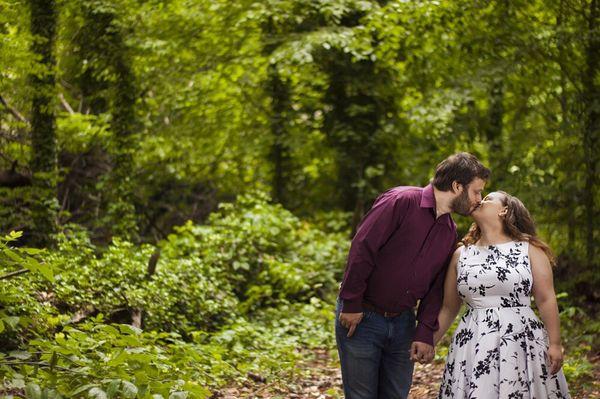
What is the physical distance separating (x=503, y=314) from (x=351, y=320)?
988 mm

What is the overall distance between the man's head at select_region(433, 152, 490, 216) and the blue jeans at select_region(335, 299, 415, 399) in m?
0.77

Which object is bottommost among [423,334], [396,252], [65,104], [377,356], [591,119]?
[377,356]

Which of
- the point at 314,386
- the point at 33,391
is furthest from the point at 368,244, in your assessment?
the point at 314,386

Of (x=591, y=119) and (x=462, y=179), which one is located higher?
(x=591, y=119)

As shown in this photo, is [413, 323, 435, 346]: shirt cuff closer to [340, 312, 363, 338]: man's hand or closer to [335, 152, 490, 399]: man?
[335, 152, 490, 399]: man

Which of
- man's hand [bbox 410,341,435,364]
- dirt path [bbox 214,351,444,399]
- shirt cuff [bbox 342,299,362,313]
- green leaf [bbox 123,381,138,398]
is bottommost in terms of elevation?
dirt path [bbox 214,351,444,399]

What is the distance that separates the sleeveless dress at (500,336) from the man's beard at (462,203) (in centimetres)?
44

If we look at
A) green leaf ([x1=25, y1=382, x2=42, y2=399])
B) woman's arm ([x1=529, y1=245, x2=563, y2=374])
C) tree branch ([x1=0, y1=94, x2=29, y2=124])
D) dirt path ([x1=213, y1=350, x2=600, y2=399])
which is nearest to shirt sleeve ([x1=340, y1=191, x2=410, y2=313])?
woman's arm ([x1=529, y1=245, x2=563, y2=374])

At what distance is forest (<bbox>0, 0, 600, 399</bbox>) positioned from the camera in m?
7.43

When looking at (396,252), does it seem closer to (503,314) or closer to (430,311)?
(430,311)

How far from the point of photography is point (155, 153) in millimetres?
15578

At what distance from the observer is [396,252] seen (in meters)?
4.31

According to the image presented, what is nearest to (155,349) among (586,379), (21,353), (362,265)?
(21,353)

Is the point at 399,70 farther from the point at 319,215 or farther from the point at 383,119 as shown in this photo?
the point at 319,215
